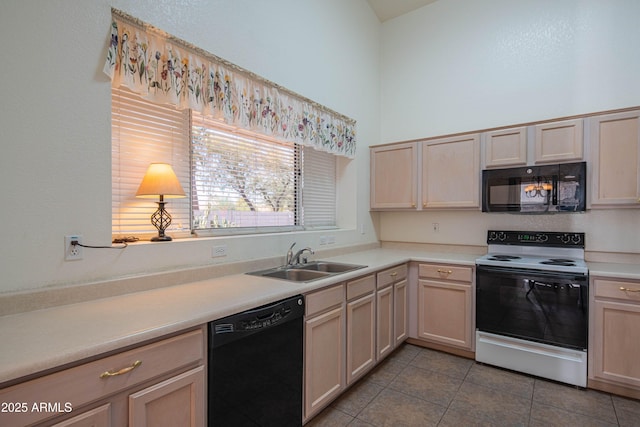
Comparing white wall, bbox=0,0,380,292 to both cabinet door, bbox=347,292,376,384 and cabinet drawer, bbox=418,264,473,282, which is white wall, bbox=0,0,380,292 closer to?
cabinet door, bbox=347,292,376,384

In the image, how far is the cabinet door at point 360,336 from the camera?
2.22 m

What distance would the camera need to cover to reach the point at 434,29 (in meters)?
3.59

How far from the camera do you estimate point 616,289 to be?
221cm

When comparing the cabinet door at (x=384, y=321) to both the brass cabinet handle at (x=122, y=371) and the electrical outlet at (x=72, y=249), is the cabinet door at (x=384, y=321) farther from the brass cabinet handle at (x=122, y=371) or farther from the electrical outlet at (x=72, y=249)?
the electrical outlet at (x=72, y=249)

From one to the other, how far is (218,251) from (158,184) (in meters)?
0.57

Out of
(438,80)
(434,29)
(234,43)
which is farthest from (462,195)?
(234,43)

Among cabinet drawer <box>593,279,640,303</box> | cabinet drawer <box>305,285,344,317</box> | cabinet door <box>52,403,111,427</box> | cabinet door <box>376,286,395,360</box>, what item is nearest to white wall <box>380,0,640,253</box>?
cabinet drawer <box>593,279,640,303</box>

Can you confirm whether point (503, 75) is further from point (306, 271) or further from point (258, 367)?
point (258, 367)

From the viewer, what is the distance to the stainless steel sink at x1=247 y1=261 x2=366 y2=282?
7.41 ft

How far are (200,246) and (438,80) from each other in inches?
123

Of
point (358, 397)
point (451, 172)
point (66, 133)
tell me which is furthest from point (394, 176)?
point (66, 133)

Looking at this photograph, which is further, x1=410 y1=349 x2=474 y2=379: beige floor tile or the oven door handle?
x1=410 y1=349 x2=474 y2=379: beige floor tile

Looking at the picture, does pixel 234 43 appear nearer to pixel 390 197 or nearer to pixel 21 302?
pixel 21 302

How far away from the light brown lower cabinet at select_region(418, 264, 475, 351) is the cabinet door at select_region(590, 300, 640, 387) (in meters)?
0.83
